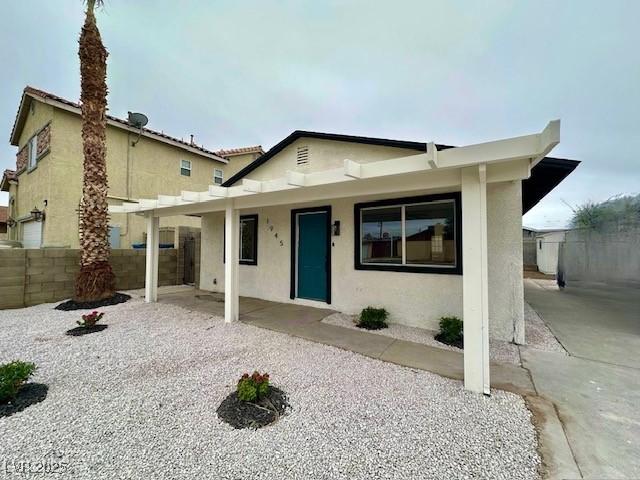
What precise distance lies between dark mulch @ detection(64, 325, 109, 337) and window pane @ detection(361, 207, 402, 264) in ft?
17.6

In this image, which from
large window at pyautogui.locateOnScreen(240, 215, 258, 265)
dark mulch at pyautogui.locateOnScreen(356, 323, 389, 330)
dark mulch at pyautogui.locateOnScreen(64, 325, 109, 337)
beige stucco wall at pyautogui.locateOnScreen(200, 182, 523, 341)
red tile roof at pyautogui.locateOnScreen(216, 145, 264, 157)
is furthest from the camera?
red tile roof at pyautogui.locateOnScreen(216, 145, 264, 157)

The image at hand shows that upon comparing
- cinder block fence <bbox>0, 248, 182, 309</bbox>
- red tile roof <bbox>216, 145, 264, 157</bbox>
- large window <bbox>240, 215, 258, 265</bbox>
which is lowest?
cinder block fence <bbox>0, 248, 182, 309</bbox>

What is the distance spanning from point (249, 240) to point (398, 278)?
4608 mm

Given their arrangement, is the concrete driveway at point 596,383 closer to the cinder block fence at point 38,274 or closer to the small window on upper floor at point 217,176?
the cinder block fence at point 38,274

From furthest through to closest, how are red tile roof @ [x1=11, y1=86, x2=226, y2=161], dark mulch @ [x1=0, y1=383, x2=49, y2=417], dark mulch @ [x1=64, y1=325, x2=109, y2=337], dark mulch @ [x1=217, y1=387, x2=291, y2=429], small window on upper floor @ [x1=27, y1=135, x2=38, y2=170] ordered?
small window on upper floor @ [x1=27, y1=135, x2=38, y2=170], red tile roof @ [x1=11, y1=86, x2=226, y2=161], dark mulch @ [x1=64, y1=325, x2=109, y2=337], dark mulch @ [x1=0, y1=383, x2=49, y2=417], dark mulch @ [x1=217, y1=387, x2=291, y2=429]

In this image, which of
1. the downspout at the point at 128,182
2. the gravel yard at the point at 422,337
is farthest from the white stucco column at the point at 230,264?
the downspout at the point at 128,182

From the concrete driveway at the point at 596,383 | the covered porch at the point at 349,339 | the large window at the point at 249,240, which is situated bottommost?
the concrete driveway at the point at 596,383

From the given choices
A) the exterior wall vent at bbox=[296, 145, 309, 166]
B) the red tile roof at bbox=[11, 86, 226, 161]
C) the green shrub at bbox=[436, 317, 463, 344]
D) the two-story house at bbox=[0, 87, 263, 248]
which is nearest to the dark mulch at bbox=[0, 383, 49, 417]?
the green shrub at bbox=[436, 317, 463, 344]

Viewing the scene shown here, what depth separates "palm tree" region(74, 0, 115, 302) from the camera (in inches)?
269

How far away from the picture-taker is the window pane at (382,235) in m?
5.61

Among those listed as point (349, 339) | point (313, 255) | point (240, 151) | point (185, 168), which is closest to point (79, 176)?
point (185, 168)

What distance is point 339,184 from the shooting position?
4254 millimetres

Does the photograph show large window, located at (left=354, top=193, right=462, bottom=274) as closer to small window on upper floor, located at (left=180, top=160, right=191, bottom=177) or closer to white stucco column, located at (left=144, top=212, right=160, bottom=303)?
white stucco column, located at (left=144, top=212, right=160, bottom=303)

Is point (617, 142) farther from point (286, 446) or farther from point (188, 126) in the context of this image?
point (188, 126)
